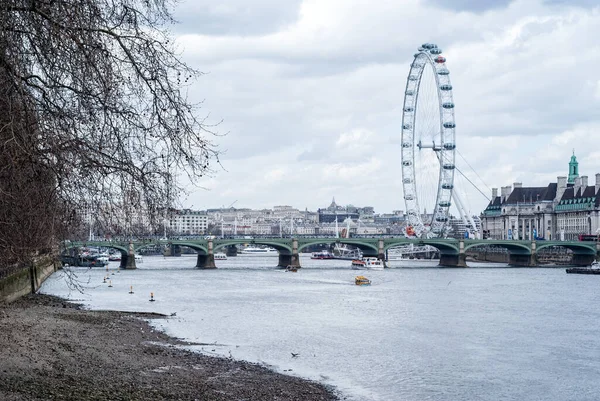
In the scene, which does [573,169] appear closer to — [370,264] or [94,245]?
→ [370,264]

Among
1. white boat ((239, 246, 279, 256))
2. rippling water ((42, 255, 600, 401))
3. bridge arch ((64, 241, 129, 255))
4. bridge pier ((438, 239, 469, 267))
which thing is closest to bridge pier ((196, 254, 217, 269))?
bridge arch ((64, 241, 129, 255))

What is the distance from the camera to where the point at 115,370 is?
15.6 m

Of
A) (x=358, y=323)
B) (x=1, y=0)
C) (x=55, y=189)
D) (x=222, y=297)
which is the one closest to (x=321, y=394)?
(x=55, y=189)

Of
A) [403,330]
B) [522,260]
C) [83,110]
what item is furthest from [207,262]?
[83,110]

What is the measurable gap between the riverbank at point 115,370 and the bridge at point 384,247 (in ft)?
162

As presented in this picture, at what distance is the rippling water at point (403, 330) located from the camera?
18922 mm

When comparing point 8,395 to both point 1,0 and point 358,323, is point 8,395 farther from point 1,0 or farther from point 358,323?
point 358,323

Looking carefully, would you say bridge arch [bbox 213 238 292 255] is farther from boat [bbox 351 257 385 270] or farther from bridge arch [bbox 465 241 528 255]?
bridge arch [bbox 465 241 528 255]

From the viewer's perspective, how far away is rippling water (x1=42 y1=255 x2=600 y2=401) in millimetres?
18922

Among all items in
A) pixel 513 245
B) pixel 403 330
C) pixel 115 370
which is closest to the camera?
pixel 115 370

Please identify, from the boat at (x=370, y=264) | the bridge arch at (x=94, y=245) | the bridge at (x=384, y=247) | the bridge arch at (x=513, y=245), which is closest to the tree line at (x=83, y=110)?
the bridge arch at (x=94, y=245)

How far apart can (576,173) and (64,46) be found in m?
127

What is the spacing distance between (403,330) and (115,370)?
14.7 meters

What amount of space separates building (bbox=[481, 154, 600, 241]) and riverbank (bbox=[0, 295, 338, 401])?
9658 centimetres
